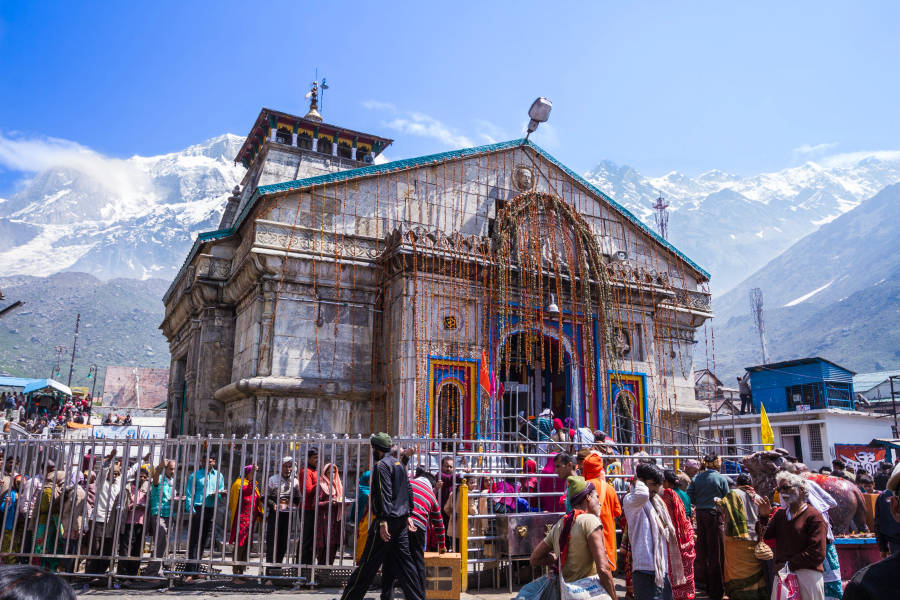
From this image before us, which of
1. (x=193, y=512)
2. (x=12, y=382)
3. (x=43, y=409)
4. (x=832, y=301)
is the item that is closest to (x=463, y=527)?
(x=193, y=512)

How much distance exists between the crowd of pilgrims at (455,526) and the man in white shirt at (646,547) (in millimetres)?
12

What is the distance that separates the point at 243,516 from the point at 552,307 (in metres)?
10.0

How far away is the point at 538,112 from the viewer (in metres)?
17.9

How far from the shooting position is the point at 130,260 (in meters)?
198

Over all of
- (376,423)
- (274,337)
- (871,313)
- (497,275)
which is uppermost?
(871,313)

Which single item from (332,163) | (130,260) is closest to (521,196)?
(332,163)

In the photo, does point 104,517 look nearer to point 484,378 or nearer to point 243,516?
point 243,516

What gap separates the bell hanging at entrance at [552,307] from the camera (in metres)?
16.6

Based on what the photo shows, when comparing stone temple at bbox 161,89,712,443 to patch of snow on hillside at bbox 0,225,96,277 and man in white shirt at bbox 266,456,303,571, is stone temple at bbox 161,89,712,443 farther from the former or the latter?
patch of snow on hillside at bbox 0,225,96,277

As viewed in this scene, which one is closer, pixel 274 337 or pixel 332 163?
pixel 274 337

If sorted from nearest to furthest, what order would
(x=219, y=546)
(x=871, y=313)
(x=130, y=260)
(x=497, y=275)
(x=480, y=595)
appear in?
(x=480, y=595) → (x=219, y=546) → (x=497, y=275) → (x=871, y=313) → (x=130, y=260)

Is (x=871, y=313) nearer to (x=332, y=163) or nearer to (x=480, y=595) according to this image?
(x=332, y=163)

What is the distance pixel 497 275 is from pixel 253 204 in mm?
6600

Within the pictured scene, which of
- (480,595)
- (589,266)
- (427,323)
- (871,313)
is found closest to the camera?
(480,595)
